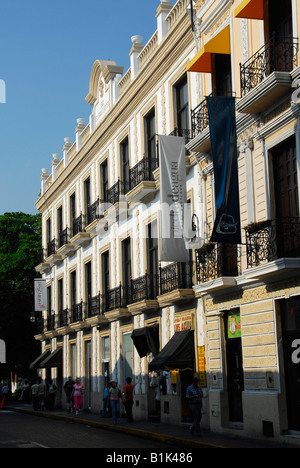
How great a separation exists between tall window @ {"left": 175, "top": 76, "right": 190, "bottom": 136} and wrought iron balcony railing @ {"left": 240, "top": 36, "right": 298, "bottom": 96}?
4.98 m

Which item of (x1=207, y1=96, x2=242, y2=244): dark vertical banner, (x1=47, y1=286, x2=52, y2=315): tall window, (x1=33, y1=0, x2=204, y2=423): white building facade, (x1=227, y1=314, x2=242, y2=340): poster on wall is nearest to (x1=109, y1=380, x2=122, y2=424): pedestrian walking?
(x1=33, y1=0, x2=204, y2=423): white building facade

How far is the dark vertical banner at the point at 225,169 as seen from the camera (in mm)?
16172

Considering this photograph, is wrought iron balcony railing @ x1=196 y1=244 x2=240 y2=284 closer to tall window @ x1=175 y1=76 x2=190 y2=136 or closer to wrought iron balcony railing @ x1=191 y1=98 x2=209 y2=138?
wrought iron balcony railing @ x1=191 y1=98 x2=209 y2=138

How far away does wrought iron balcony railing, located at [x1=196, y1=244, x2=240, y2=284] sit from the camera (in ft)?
60.2

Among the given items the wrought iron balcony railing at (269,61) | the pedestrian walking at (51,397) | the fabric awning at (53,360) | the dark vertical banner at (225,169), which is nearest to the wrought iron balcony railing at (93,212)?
the fabric awning at (53,360)

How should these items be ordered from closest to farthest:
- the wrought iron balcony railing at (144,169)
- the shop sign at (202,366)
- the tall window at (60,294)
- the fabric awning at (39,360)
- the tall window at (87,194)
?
the shop sign at (202,366)
the wrought iron balcony railing at (144,169)
the tall window at (87,194)
the tall window at (60,294)
the fabric awning at (39,360)

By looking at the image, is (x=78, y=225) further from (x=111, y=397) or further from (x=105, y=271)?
(x=111, y=397)

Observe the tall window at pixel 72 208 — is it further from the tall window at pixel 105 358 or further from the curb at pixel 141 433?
the curb at pixel 141 433

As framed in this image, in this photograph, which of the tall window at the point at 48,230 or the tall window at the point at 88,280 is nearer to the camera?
the tall window at the point at 88,280

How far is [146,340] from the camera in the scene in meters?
24.1

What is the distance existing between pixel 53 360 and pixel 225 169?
22.4 metres

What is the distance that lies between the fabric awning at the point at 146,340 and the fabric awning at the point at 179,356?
256cm

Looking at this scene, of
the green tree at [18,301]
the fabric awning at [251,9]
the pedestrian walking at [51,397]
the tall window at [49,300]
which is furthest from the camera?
the green tree at [18,301]

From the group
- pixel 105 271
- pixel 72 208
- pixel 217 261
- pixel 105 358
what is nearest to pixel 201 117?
pixel 217 261
